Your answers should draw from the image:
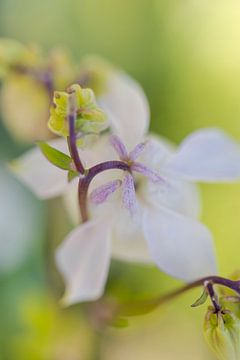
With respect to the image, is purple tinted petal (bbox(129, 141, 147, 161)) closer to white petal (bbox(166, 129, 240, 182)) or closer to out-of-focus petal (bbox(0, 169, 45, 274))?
white petal (bbox(166, 129, 240, 182))

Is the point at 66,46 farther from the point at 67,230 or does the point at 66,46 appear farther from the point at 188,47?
the point at 67,230

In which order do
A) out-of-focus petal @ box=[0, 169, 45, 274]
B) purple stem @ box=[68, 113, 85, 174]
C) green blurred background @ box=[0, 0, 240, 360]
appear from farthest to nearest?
out-of-focus petal @ box=[0, 169, 45, 274] → green blurred background @ box=[0, 0, 240, 360] → purple stem @ box=[68, 113, 85, 174]

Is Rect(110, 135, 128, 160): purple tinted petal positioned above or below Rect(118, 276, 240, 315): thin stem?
above

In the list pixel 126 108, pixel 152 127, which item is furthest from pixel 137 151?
pixel 152 127

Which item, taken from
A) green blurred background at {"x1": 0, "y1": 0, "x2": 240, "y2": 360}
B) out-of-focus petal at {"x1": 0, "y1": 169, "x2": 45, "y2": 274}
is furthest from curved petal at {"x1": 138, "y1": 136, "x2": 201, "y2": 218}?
out-of-focus petal at {"x1": 0, "y1": 169, "x2": 45, "y2": 274}

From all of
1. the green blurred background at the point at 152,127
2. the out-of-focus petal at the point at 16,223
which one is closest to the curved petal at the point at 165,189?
the green blurred background at the point at 152,127

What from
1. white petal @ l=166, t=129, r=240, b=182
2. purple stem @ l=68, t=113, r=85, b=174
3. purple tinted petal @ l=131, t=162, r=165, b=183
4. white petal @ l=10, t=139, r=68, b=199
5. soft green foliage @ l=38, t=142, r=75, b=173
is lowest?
white petal @ l=10, t=139, r=68, b=199

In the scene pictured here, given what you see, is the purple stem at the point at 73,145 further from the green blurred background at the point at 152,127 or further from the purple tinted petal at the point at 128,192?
the green blurred background at the point at 152,127

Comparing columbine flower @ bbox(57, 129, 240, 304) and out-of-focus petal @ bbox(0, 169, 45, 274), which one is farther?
out-of-focus petal @ bbox(0, 169, 45, 274)
